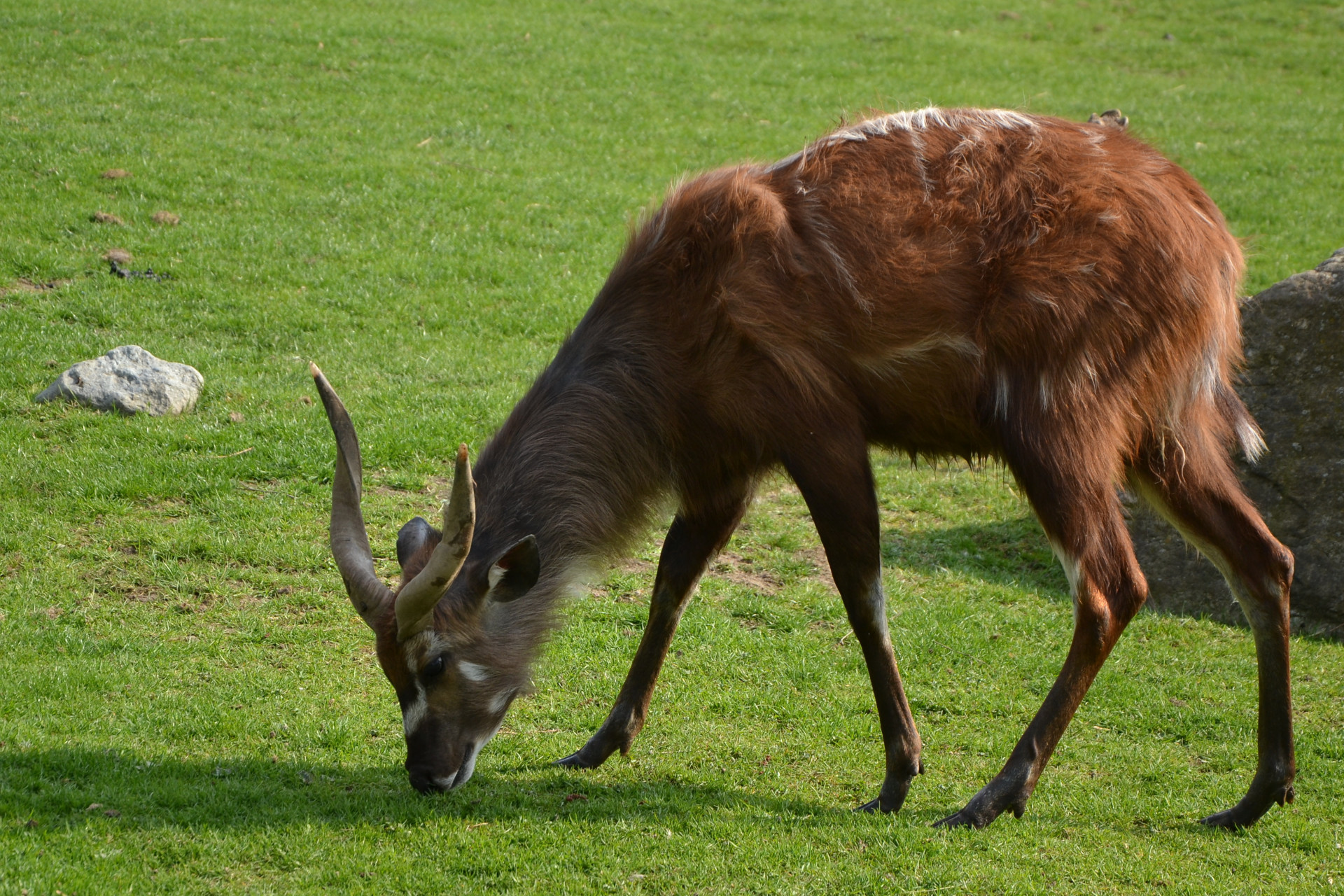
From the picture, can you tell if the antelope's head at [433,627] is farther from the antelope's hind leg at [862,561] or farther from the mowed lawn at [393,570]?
the antelope's hind leg at [862,561]

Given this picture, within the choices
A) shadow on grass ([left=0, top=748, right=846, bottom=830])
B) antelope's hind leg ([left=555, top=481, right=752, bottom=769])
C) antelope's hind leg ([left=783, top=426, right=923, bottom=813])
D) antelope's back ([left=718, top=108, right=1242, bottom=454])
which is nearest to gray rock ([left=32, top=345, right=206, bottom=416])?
shadow on grass ([left=0, top=748, right=846, bottom=830])

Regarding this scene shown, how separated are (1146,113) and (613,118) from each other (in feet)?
25.2

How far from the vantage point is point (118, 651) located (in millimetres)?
6066

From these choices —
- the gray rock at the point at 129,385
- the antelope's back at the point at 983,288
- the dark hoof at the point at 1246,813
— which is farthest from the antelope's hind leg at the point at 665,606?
the gray rock at the point at 129,385

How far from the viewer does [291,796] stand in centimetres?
496

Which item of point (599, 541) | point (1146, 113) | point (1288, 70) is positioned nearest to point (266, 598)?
point (599, 541)

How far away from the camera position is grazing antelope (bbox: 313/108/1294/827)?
500 centimetres

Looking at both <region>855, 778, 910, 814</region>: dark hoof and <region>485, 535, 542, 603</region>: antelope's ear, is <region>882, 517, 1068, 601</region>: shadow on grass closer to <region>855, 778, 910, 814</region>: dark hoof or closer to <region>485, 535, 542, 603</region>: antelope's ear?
<region>855, 778, 910, 814</region>: dark hoof

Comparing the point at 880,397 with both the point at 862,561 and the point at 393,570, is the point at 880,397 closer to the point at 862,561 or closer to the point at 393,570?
the point at 862,561

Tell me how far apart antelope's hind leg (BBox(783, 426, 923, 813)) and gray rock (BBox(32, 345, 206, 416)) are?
5241 mm

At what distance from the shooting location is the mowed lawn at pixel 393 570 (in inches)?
189

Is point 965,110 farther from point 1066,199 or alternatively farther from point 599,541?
point 599,541

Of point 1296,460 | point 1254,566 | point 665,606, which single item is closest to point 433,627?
point 665,606

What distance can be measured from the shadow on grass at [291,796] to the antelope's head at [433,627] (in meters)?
0.22
